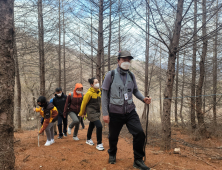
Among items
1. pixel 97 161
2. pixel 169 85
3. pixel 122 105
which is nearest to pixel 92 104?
pixel 97 161

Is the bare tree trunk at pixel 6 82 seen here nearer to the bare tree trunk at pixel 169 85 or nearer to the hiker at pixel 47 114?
the hiker at pixel 47 114

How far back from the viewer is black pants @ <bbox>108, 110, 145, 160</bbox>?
269 centimetres

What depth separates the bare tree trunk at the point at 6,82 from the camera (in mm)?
2299

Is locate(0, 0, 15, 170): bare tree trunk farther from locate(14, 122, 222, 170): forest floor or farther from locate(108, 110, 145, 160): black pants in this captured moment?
locate(108, 110, 145, 160): black pants

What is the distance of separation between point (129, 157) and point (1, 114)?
8.64 feet

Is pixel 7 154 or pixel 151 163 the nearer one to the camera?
pixel 7 154

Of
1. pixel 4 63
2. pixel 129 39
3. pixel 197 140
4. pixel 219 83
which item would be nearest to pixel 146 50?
pixel 129 39

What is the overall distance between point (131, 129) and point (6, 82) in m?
2.14

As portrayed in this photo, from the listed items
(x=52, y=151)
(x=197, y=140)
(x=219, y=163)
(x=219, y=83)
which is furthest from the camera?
(x=219, y=83)

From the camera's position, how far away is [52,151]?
3.82 meters

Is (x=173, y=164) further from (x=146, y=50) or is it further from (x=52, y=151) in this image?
(x=146, y=50)

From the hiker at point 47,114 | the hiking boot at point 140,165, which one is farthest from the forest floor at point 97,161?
the hiker at point 47,114

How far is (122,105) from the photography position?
9.13 ft

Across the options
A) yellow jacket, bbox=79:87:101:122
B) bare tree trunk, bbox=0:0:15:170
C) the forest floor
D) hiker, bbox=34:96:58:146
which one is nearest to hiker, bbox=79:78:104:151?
yellow jacket, bbox=79:87:101:122
